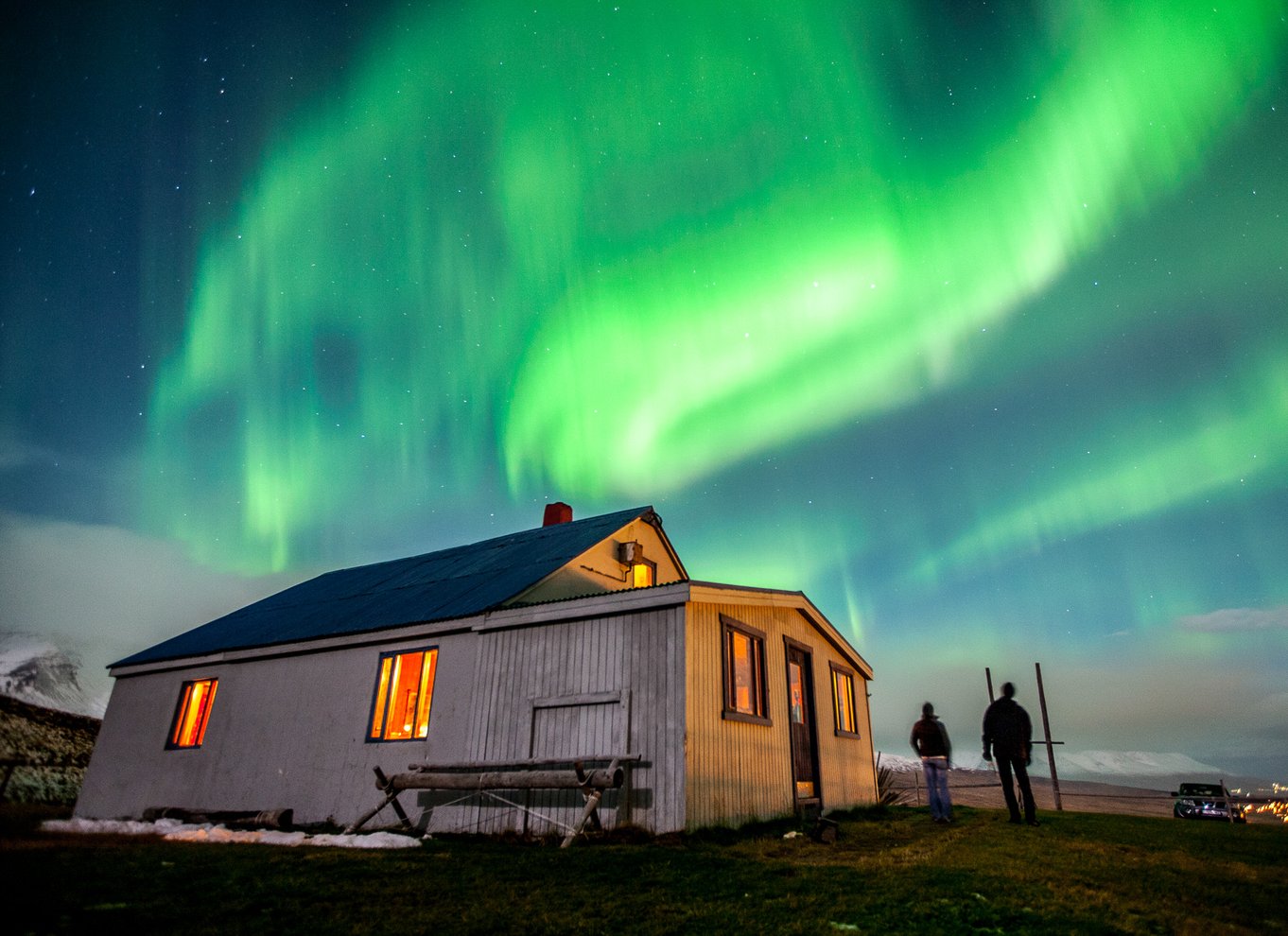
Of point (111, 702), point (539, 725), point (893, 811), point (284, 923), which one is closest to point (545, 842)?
point (539, 725)

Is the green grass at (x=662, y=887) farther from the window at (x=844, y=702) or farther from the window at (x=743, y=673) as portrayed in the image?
the window at (x=844, y=702)

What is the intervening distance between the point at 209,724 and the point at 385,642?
5681 millimetres

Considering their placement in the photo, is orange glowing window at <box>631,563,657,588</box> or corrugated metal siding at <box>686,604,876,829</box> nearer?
corrugated metal siding at <box>686,604,876,829</box>

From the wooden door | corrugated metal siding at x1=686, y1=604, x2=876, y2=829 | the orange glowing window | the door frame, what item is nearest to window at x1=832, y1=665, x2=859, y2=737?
corrugated metal siding at x1=686, y1=604, x2=876, y2=829

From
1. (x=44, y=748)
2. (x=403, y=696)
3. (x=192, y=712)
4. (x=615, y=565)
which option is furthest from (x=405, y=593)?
(x=44, y=748)

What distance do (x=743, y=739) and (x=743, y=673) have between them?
1.15m

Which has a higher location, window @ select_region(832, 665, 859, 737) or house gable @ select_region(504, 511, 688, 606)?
house gable @ select_region(504, 511, 688, 606)

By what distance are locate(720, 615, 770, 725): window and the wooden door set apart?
1.29m

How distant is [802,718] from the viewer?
1447cm

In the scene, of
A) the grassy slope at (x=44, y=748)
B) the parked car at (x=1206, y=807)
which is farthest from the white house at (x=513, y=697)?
the parked car at (x=1206, y=807)

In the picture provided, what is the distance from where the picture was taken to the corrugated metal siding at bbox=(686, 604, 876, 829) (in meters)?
10.5

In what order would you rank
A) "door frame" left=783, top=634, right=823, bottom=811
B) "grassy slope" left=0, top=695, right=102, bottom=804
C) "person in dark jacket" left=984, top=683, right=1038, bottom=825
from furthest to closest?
"grassy slope" left=0, top=695, right=102, bottom=804 < "door frame" left=783, top=634, right=823, bottom=811 < "person in dark jacket" left=984, top=683, right=1038, bottom=825

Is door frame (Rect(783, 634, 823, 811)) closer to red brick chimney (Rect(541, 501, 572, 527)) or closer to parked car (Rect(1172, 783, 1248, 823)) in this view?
red brick chimney (Rect(541, 501, 572, 527))

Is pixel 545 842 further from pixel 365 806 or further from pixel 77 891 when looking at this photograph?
pixel 77 891
